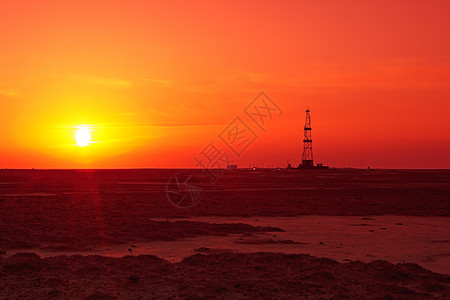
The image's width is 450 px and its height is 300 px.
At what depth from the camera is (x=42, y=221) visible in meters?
24.9

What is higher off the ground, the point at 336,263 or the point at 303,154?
the point at 303,154

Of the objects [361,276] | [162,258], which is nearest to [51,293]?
[162,258]

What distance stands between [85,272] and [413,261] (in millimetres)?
10730

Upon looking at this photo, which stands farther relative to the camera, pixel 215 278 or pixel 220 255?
pixel 220 255

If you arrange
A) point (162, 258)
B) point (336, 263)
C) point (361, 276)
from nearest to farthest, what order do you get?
point (361, 276)
point (336, 263)
point (162, 258)

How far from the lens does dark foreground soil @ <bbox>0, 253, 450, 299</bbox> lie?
487 inches

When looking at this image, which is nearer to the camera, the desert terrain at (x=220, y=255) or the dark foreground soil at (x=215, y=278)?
the dark foreground soil at (x=215, y=278)

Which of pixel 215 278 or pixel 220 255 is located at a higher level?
pixel 220 255

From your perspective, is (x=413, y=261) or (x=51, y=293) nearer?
(x=51, y=293)

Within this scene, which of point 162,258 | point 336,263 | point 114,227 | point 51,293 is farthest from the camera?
point 114,227

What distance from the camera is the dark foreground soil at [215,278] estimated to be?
12.4 m

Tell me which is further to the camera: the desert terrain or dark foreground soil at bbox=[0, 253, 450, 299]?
the desert terrain

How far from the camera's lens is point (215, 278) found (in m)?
13.8

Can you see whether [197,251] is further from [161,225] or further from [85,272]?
[161,225]
